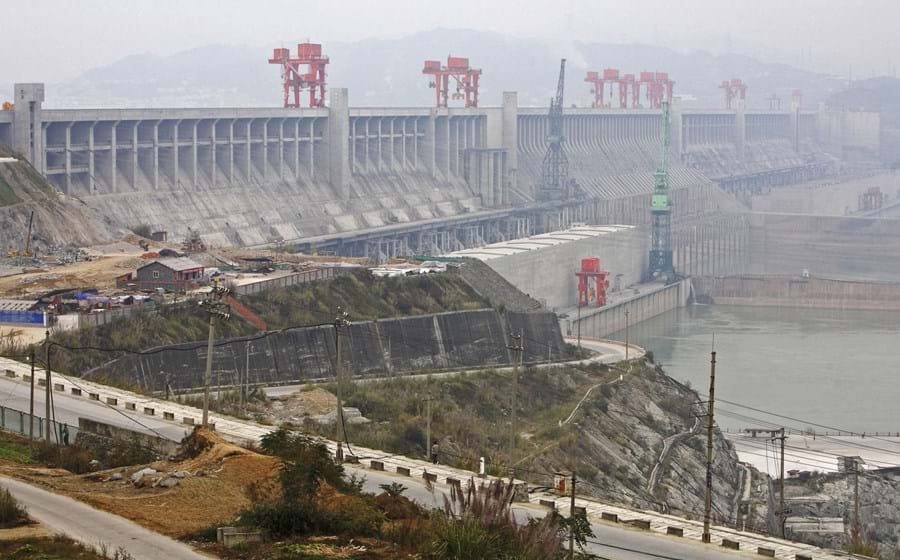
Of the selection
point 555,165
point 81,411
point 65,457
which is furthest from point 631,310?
point 65,457

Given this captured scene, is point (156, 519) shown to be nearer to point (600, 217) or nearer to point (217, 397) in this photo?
point (217, 397)

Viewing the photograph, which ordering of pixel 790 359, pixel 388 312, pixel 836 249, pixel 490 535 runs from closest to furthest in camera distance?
pixel 490 535 → pixel 388 312 → pixel 790 359 → pixel 836 249

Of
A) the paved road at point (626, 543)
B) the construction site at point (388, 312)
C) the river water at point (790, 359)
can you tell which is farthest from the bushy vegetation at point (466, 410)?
the river water at point (790, 359)

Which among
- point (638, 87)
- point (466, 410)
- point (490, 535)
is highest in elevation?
point (638, 87)

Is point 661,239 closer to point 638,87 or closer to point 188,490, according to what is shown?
point 638,87

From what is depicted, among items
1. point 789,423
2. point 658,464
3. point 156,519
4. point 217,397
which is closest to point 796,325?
point 789,423

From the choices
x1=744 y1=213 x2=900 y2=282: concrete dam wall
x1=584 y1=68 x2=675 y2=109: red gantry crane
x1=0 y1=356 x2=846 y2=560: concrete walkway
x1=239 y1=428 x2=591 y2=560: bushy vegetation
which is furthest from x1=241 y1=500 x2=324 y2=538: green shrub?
x1=584 y1=68 x2=675 y2=109: red gantry crane

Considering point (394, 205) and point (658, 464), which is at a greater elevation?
point (394, 205)
